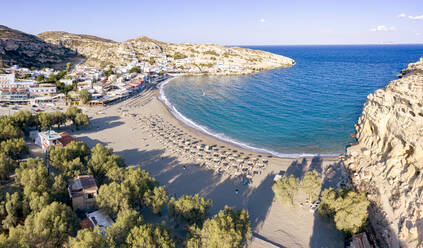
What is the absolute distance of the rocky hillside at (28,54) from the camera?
75.1 meters

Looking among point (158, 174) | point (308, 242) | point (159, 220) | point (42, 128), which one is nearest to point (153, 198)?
point (159, 220)

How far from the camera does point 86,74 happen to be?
63.2 meters

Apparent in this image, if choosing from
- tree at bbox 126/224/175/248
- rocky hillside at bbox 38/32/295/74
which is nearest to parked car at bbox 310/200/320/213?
tree at bbox 126/224/175/248

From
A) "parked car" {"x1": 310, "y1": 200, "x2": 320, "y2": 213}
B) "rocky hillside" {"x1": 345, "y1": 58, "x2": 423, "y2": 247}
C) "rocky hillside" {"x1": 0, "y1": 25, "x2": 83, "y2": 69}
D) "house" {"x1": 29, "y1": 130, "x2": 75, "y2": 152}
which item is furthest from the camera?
"rocky hillside" {"x1": 0, "y1": 25, "x2": 83, "y2": 69}

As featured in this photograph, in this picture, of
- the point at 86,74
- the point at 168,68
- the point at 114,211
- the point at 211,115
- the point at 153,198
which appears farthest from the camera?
the point at 168,68

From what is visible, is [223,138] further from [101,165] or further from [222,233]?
[222,233]

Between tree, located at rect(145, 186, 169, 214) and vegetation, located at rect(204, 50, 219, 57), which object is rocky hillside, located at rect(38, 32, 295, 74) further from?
tree, located at rect(145, 186, 169, 214)

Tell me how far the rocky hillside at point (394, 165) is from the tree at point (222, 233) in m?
9.46

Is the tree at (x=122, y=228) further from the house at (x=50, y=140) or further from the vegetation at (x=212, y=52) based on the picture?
the vegetation at (x=212, y=52)

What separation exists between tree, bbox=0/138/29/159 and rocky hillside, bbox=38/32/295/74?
73826 millimetres

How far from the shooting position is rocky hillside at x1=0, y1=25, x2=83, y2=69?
75.1 metres

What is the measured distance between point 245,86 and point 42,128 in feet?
161

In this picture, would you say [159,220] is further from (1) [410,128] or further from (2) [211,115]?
(2) [211,115]

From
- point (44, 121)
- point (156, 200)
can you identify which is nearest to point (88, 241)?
point (156, 200)
